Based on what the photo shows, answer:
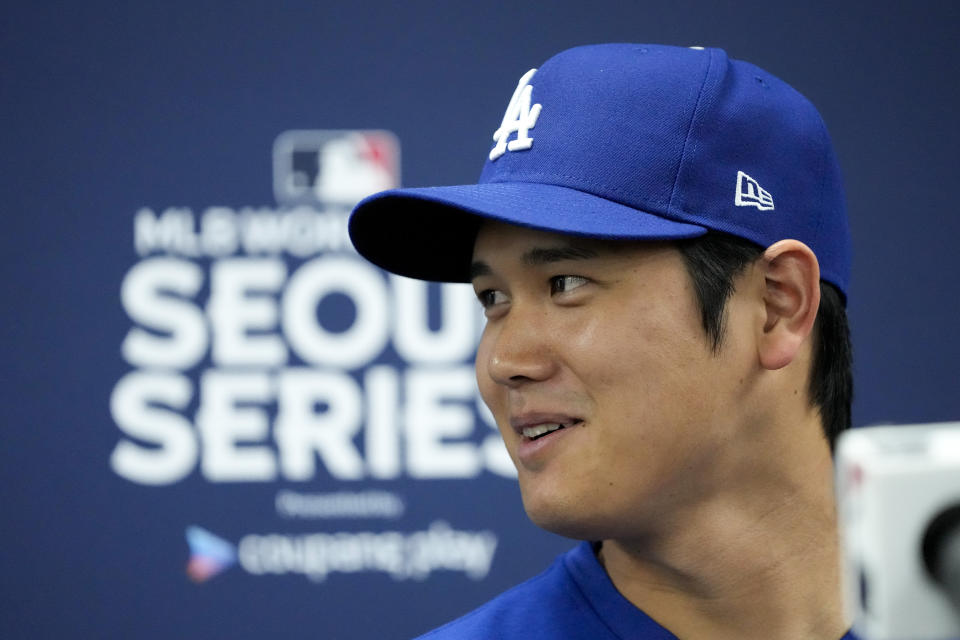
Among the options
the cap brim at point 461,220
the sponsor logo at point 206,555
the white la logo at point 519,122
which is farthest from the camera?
the sponsor logo at point 206,555

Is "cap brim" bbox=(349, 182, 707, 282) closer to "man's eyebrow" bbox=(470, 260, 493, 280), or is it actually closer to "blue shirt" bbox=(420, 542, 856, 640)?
"man's eyebrow" bbox=(470, 260, 493, 280)

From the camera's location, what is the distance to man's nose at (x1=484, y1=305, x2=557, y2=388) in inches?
38.2

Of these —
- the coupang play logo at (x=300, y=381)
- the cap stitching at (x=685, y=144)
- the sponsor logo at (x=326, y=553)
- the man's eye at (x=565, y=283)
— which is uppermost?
the cap stitching at (x=685, y=144)

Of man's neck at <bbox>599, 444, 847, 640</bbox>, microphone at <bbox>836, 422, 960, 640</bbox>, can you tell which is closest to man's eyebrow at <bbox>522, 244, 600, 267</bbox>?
man's neck at <bbox>599, 444, 847, 640</bbox>

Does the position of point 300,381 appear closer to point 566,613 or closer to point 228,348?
point 228,348

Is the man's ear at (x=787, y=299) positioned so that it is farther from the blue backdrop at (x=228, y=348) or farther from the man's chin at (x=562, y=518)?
the blue backdrop at (x=228, y=348)

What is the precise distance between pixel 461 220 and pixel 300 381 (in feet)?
4.02

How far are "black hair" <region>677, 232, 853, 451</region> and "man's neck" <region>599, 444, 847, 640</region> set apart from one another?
0.32 feet

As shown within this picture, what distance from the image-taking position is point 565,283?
0.99 metres

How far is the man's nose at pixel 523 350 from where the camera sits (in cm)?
97

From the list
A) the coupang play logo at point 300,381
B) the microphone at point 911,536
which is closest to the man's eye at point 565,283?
the microphone at point 911,536

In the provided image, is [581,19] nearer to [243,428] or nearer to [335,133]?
[335,133]

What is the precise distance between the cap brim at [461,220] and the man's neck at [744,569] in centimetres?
27

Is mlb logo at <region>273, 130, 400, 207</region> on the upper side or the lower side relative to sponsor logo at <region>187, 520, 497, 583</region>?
upper
